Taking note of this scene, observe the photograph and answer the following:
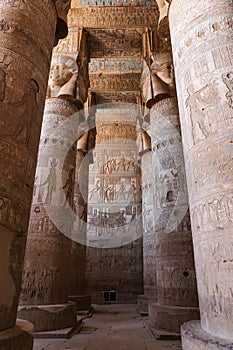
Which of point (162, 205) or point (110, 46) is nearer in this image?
point (162, 205)

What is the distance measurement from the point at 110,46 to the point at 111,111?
4526 millimetres

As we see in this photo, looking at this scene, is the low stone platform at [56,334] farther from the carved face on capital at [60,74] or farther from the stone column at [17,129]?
the carved face on capital at [60,74]

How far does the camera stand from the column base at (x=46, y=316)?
4102 mm

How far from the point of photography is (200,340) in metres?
1.98

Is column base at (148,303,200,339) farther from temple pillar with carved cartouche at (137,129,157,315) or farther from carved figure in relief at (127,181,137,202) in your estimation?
carved figure in relief at (127,181,137,202)

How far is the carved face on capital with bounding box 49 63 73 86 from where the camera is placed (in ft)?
20.7

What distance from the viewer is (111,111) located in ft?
42.7

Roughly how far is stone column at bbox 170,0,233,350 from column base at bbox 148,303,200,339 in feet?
6.45

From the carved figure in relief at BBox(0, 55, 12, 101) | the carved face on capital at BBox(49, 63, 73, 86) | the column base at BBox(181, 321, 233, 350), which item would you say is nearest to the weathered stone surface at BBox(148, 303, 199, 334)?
the column base at BBox(181, 321, 233, 350)

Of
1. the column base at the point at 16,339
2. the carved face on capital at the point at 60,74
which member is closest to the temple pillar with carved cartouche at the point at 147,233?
the carved face on capital at the point at 60,74

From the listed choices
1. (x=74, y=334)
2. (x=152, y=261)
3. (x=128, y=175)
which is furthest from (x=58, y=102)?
(x=128, y=175)

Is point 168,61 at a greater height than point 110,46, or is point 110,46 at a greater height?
point 110,46

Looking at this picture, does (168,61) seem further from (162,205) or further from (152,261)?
(152,261)

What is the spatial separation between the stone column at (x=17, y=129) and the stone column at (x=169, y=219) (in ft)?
9.40
